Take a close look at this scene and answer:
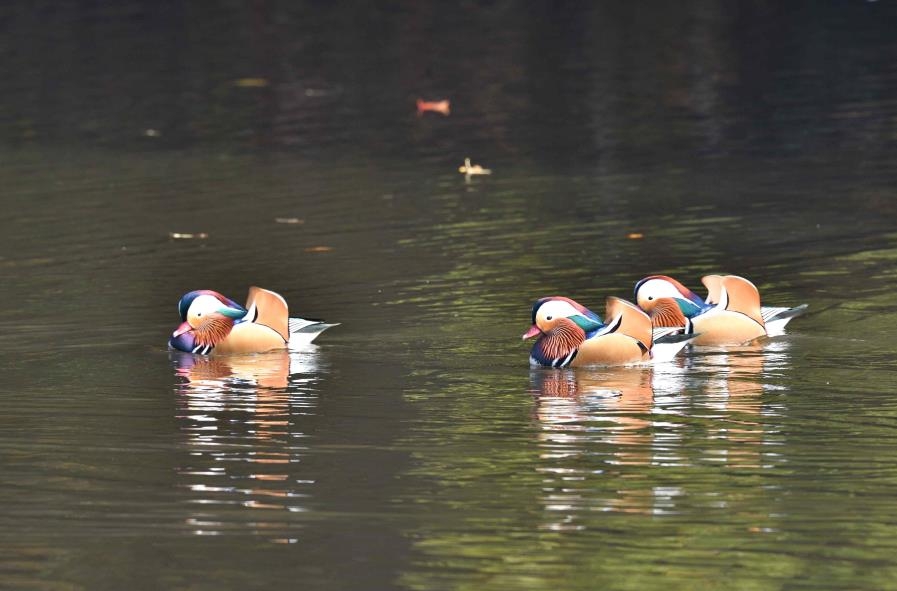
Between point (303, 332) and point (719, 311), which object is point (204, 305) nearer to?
point (303, 332)

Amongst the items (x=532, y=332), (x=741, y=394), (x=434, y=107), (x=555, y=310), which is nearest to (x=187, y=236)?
(x=532, y=332)

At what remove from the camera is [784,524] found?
8.52 m

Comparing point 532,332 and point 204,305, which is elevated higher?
point 204,305

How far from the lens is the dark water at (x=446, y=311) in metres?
8.45

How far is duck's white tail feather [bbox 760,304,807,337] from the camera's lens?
12.8 metres

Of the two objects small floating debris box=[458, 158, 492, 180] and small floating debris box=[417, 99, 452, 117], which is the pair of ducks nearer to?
small floating debris box=[458, 158, 492, 180]

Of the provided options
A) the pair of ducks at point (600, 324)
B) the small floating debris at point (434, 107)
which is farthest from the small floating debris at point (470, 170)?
the pair of ducks at point (600, 324)

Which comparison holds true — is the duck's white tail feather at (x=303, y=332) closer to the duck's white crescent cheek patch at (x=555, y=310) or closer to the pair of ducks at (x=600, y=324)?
the pair of ducks at (x=600, y=324)

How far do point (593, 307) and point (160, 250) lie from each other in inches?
191

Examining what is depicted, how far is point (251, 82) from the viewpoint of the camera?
29.4 m

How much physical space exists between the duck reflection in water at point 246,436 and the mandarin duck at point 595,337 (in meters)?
1.43

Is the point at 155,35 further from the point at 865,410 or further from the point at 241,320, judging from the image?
the point at 865,410

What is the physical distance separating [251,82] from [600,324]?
17921mm

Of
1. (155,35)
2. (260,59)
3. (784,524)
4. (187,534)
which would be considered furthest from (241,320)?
(155,35)
